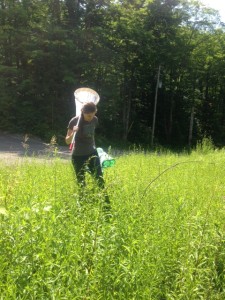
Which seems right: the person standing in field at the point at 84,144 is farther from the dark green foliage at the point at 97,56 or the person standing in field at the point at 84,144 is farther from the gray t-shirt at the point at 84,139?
the dark green foliage at the point at 97,56

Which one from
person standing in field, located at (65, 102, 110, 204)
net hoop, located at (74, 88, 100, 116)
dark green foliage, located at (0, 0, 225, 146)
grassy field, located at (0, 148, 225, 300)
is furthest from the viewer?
dark green foliage, located at (0, 0, 225, 146)

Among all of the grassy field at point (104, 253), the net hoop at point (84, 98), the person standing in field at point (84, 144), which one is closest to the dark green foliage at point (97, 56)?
the net hoop at point (84, 98)

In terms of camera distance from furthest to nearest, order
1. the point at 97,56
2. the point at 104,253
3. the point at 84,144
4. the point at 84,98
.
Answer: the point at 97,56
the point at 84,98
the point at 84,144
the point at 104,253

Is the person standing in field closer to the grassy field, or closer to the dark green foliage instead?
the grassy field

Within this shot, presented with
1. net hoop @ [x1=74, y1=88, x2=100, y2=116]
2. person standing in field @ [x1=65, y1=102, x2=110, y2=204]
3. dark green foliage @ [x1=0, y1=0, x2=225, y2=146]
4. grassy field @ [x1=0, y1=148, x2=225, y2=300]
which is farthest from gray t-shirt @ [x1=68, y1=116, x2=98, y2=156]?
dark green foliage @ [x1=0, y1=0, x2=225, y2=146]

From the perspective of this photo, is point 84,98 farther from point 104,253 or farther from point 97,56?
point 97,56

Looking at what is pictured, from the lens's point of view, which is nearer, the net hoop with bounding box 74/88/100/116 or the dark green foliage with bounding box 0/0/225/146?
the net hoop with bounding box 74/88/100/116

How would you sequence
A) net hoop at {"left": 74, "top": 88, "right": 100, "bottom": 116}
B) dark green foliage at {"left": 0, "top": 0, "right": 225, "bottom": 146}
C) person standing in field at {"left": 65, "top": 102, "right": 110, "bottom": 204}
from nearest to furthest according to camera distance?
person standing in field at {"left": 65, "top": 102, "right": 110, "bottom": 204} → net hoop at {"left": 74, "top": 88, "right": 100, "bottom": 116} → dark green foliage at {"left": 0, "top": 0, "right": 225, "bottom": 146}

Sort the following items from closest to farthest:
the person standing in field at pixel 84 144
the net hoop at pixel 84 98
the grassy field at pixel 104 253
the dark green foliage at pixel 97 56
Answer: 1. the grassy field at pixel 104 253
2. the person standing in field at pixel 84 144
3. the net hoop at pixel 84 98
4. the dark green foliage at pixel 97 56

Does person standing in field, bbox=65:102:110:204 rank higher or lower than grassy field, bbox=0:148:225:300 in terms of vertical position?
higher

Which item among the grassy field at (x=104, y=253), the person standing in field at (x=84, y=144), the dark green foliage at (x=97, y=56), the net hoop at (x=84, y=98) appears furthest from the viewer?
the dark green foliage at (x=97, y=56)

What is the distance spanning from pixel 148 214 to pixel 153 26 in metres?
18.5

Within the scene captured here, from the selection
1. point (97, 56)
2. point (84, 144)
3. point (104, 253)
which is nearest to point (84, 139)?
point (84, 144)

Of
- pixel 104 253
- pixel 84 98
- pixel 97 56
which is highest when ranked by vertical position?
pixel 97 56
